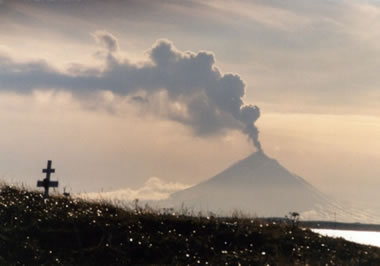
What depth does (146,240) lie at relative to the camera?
28344 mm

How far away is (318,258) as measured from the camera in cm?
2770

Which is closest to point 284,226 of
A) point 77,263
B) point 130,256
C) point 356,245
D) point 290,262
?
point 356,245

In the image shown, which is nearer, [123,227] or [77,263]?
[77,263]

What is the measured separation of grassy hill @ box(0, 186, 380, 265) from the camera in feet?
88.1

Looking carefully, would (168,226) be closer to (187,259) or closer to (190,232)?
(190,232)

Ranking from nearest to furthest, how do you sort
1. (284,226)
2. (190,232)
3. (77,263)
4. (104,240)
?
(77,263) < (104,240) < (190,232) < (284,226)

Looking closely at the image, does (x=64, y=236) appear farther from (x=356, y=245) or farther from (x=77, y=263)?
(x=356, y=245)

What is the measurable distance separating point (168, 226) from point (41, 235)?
5181 mm

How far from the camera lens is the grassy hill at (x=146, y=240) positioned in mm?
26859

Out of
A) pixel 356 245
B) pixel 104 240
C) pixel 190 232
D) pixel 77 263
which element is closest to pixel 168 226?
pixel 190 232

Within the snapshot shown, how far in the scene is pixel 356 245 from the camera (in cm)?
3003

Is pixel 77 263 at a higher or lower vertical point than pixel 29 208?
lower

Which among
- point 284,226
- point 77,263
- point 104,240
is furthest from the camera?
point 284,226

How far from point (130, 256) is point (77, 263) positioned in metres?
2.03
